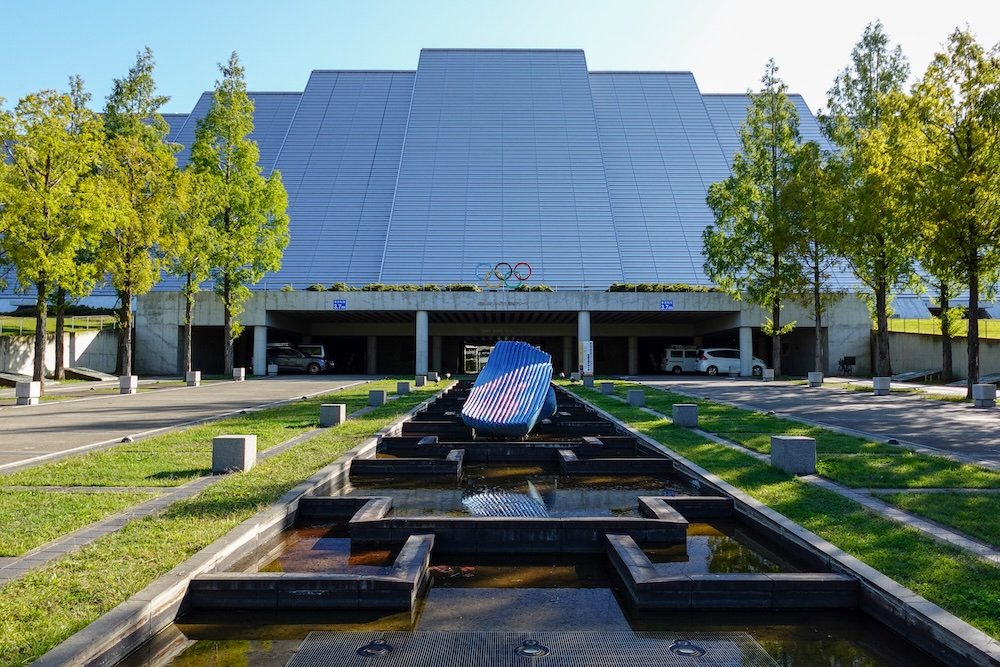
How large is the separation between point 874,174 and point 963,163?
8.09 feet

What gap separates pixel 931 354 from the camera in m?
33.1

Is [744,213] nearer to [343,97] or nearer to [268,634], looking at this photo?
[268,634]

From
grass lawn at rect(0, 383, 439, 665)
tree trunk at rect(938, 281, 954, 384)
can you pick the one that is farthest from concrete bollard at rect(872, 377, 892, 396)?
grass lawn at rect(0, 383, 439, 665)

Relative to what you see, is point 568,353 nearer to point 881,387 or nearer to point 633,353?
point 633,353

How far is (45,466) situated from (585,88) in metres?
66.6

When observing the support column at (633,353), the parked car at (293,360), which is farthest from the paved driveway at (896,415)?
the parked car at (293,360)

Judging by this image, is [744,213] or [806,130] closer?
[744,213]

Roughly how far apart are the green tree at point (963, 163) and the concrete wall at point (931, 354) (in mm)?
10847

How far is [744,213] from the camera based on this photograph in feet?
105

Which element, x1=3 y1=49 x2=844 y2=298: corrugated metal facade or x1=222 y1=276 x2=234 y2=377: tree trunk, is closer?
x1=222 y1=276 x2=234 y2=377: tree trunk

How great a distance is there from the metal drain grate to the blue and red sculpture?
7.82 m

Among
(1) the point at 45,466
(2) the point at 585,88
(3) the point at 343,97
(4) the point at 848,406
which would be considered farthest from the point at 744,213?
(3) the point at 343,97

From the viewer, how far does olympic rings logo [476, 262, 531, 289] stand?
42.2 metres

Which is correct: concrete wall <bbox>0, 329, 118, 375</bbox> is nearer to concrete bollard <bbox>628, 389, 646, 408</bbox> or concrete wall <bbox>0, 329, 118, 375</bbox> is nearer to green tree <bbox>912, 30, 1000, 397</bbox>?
concrete bollard <bbox>628, 389, 646, 408</bbox>
